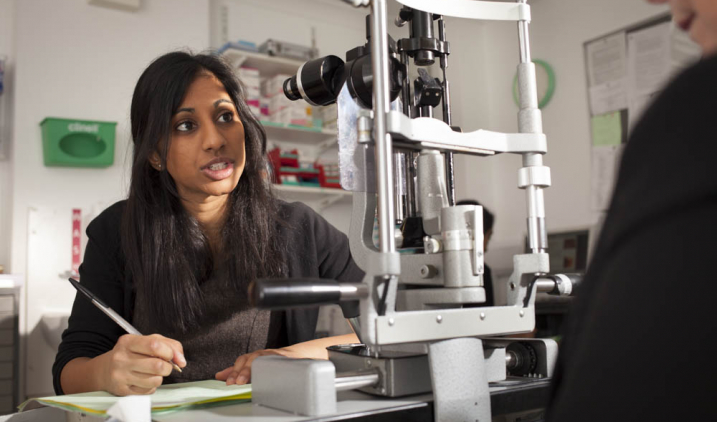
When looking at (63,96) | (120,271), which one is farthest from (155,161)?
(63,96)

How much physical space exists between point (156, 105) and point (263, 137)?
0.27m

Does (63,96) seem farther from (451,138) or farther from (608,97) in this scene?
(608,97)

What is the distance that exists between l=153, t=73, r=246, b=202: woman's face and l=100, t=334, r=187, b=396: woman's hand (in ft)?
1.59

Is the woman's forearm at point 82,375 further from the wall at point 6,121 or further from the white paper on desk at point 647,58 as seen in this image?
the white paper on desk at point 647,58

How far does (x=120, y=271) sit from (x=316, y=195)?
217 cm

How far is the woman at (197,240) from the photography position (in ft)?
4.05

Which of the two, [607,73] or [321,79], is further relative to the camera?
[607,73]

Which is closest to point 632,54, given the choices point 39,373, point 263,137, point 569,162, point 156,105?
point 569,162

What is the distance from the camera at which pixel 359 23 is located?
3.86 m

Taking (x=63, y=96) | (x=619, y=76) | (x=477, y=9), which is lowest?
(x=477, y=9)

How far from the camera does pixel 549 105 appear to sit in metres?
3.56

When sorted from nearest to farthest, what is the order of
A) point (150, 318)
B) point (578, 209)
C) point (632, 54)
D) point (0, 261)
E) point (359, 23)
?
point (150, 318) < point (0, 261) < point (632, 54) < point (578, 209) < point (359, 23)

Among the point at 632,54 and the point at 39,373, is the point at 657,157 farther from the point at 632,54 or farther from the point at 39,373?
the point at 632,54

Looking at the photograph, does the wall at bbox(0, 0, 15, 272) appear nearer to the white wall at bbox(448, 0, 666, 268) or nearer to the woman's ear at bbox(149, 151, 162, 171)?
the woman's ear at bbox(149, 151, 162, 171)
